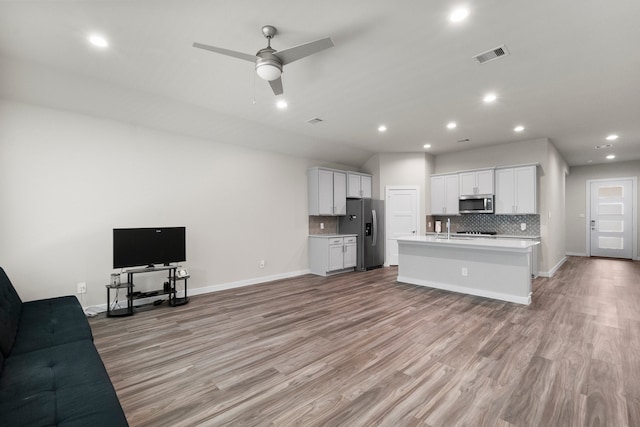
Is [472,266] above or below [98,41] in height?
below

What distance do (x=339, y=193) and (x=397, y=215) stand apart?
1.69 meters

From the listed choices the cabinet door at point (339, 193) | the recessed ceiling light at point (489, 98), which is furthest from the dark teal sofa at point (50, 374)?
the cabinet door at point (339, 193)

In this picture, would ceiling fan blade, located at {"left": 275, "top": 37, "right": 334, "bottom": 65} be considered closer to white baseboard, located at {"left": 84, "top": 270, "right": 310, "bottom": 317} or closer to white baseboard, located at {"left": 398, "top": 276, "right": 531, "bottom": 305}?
white baseboard, located at {"left": 84, "top": 270, "right": 310, "bottom": 317}

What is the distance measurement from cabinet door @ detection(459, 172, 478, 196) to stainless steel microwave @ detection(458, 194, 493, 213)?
0.41 ft

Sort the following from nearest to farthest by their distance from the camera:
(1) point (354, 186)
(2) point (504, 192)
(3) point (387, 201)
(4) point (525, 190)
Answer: (4) point (525, 190) → (2) point (504, 192) → (1) point (354, 186) → (3) point (387, 201)

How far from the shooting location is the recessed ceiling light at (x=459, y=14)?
231 cm

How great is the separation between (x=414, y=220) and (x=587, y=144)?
162 inches

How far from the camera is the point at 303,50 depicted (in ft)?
7.79

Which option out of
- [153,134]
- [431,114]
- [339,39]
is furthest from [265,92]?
[431,114]

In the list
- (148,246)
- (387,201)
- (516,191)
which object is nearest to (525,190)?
(516,191)

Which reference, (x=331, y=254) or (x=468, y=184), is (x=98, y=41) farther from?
(x=468, y=184)

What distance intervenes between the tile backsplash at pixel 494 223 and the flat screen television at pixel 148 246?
5.87m

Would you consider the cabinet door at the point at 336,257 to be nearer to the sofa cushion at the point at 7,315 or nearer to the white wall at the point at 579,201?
the sofa cushion at the point at 7,315

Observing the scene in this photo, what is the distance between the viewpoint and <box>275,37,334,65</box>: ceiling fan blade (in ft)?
7.39
